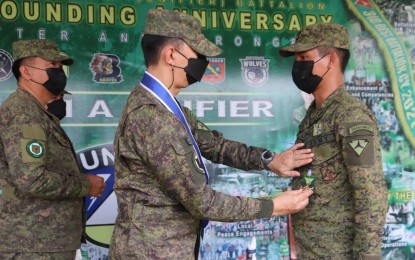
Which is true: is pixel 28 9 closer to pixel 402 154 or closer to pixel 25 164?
pixel 25 164

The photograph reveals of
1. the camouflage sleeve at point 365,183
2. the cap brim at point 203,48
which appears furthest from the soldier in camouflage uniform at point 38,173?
the camouflage sleeve at point 365,183

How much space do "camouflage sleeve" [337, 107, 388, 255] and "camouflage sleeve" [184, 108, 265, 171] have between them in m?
0.51

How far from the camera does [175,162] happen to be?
2.07m

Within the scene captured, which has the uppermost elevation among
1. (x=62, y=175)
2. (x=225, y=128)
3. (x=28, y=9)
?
(x=28, y=9)

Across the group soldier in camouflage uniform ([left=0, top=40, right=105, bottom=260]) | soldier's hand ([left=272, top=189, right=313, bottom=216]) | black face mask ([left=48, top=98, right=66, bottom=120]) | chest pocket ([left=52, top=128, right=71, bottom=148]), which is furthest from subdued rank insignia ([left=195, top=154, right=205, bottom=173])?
black face mask ([left=48, top=98, right=66, bottom=120])

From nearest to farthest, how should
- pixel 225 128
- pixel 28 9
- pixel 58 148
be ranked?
pixel 58 148 → pixel 28 9 → pixel 225 128

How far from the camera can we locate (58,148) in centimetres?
292

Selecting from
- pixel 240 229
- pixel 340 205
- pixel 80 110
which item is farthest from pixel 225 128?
pixel 340 205

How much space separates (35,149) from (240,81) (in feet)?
5.63

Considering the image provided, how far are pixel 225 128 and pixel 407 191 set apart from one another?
147cm

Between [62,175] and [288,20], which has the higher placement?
[288,20]

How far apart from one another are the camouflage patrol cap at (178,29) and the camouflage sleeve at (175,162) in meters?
0.29

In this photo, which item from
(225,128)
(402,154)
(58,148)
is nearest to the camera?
(58,148)

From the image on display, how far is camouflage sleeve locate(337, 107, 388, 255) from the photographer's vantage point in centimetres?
226
